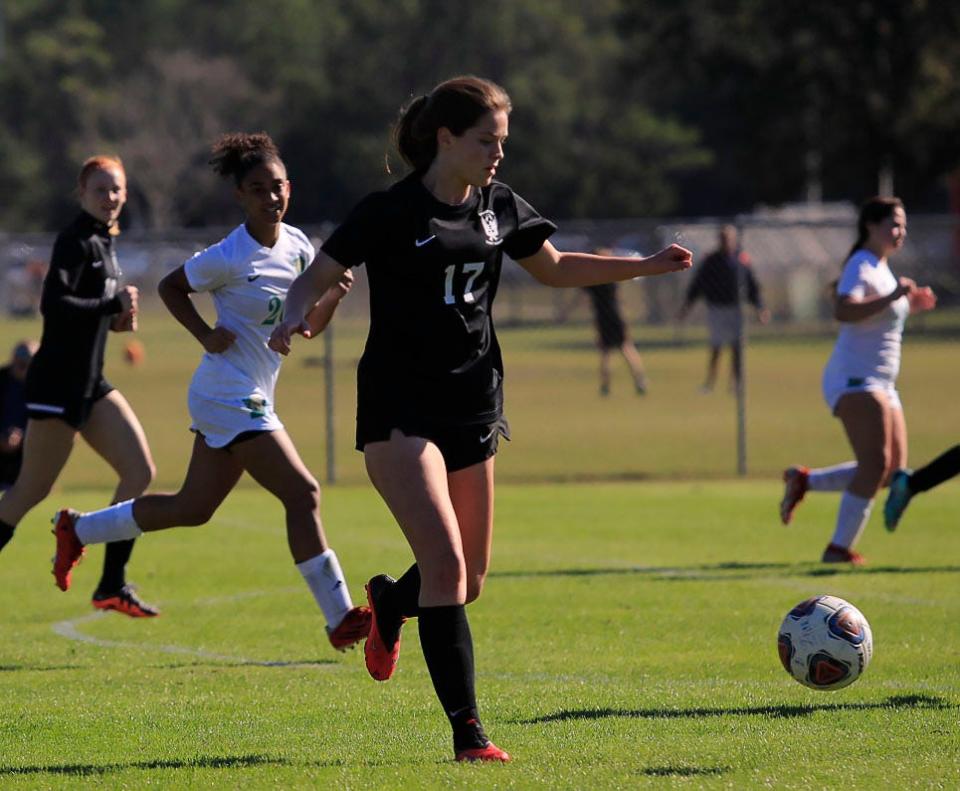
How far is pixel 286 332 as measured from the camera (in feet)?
18.0

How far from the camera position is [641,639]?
8.14 metres

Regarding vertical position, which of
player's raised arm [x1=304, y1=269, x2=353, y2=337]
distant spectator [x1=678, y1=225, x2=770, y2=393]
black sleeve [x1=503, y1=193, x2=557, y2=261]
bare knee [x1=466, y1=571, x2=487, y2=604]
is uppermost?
black sleeve [x1=503, y1=193, x2=557, y2=261]

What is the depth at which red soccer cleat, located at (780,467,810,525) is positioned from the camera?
1120 centimetres

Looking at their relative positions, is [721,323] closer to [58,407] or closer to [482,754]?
[58,407]

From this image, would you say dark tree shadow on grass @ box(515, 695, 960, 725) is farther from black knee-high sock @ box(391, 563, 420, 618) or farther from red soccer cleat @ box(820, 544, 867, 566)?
red soccer cleat @ box(820, 544, 867, 566)

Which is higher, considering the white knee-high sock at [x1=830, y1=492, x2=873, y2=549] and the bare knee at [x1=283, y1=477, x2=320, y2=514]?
the bare knee at [x1=283, y1=477, x2=320, y2=514]

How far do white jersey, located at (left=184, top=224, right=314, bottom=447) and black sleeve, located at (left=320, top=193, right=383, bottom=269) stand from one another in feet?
6.67

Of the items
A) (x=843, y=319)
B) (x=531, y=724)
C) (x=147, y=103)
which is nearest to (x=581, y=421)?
Answer: (x=843, y=319)

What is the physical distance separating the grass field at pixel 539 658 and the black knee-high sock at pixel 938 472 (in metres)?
0.54

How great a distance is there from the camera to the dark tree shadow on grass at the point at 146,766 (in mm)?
5547

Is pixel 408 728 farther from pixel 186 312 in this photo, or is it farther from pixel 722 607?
pixel 722 607

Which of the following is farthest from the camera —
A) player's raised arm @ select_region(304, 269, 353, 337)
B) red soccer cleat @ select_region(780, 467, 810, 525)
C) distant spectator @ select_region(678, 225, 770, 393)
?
distant spectator @ select_region(678, 225, 770, 393)

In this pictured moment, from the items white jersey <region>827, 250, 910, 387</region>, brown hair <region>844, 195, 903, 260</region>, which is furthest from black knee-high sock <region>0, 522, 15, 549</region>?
brown hair <region>844, 195, 903, 260</region>

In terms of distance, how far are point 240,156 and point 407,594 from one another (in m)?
2.29
